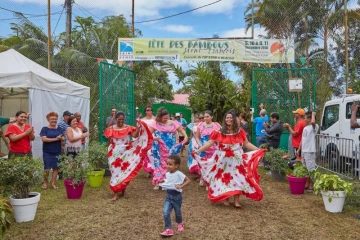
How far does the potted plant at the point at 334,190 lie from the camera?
468 cm

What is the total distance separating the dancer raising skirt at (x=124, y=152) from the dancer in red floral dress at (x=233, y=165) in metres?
1.04

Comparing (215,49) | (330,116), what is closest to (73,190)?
(215,49)

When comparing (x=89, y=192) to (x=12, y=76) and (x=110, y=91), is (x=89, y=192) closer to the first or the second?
(x=12, y=76)

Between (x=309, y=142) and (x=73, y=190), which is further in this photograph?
(x=309, y=142)

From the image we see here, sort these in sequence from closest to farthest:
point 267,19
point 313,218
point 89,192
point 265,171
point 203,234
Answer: point 203,234 → point 313,218 → point 89,192 → point 265,171 → point 267,19

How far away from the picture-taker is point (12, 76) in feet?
21.3

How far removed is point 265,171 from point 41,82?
5580 millimetres

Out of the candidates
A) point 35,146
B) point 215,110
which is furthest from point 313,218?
point 215,110

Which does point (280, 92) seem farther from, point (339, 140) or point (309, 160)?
point (309, 160)

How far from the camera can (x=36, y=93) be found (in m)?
6.77

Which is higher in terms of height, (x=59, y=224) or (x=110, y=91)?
(x=110, y=91)

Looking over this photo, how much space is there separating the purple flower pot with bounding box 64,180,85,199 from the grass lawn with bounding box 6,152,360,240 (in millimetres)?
105

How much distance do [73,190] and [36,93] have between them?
244 centimetres

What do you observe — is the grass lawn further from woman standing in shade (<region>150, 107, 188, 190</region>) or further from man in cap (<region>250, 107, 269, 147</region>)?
man in cap (<region>250, 107, 269, 147</region>)
